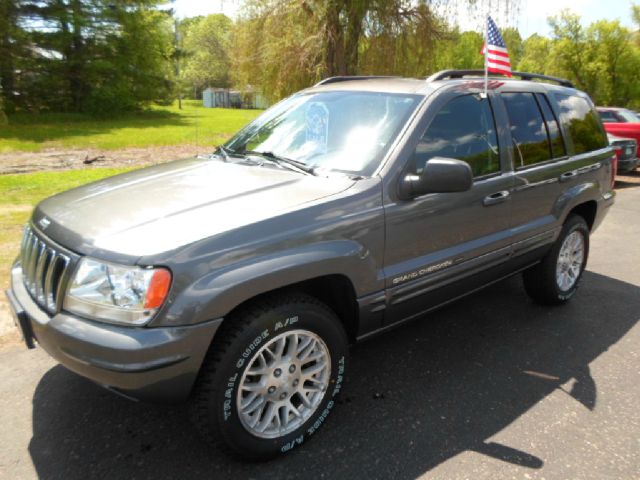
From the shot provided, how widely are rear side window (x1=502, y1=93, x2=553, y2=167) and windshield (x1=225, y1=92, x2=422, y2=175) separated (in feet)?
3.20

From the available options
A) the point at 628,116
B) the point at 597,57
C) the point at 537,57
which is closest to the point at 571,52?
the point at 597,57

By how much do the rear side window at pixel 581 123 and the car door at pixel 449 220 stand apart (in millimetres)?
1192

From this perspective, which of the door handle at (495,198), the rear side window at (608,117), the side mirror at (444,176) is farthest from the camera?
the rear side window at (608,117)

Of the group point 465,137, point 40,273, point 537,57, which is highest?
point 537,57

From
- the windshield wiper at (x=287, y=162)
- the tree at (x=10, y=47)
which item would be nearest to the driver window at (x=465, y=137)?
the windshield wiper at (x=287, y=162)

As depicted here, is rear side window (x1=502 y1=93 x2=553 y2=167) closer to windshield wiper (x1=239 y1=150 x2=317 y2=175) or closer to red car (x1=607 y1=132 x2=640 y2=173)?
windshield wiper (x1=239 y1=150 x2=317 y2=175)

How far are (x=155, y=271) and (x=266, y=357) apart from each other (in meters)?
0.73

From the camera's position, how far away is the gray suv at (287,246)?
217 cm

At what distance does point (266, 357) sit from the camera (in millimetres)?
2539

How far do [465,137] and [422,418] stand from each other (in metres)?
1.75

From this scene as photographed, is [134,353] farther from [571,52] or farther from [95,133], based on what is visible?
[571,52]

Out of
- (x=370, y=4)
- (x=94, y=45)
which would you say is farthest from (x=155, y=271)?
(x=94, y=45)

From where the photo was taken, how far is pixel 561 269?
4488 mm

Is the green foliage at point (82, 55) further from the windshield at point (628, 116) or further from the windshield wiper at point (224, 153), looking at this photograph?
the windshield wiper at point (224, 153)
